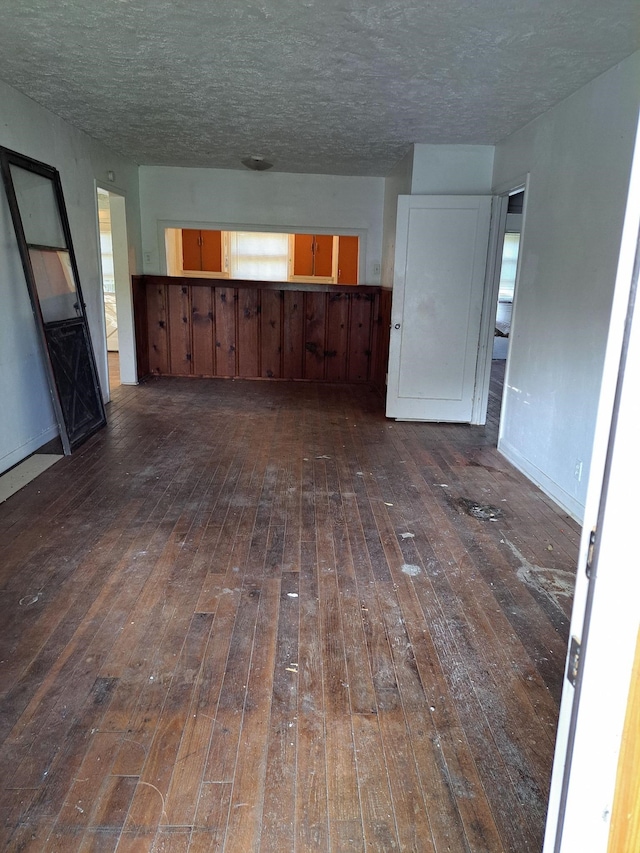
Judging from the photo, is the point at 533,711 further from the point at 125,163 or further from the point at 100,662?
the point at 125,163

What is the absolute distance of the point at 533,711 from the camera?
6.05 feet

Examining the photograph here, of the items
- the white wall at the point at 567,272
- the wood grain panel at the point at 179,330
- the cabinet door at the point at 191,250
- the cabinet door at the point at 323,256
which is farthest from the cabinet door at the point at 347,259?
A: the white wall at the point at 567,272

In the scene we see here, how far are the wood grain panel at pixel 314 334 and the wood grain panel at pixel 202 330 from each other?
123cm

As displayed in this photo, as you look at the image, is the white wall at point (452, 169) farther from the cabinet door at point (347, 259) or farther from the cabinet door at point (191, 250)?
the cabinet door at point (191, 250)

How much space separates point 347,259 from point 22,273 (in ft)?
17.2

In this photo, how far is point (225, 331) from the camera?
287 inches

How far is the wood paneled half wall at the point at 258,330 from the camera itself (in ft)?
23.3

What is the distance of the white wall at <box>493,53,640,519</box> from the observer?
301 centimetres

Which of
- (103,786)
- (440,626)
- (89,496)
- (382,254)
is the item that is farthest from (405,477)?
(382,254)

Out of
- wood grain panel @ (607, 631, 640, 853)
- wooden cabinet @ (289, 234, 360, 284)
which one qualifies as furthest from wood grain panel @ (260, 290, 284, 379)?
wood grain panel @ (607, 631, 640, 853)

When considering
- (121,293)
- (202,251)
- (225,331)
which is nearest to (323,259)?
(202,251)

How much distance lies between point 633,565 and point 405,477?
3363mm

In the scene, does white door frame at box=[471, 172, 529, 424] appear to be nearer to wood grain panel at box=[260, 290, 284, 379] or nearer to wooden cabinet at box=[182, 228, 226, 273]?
wood grain panel at box=[260, 290, 284, 379]

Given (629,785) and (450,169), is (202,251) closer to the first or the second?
(450,169)
